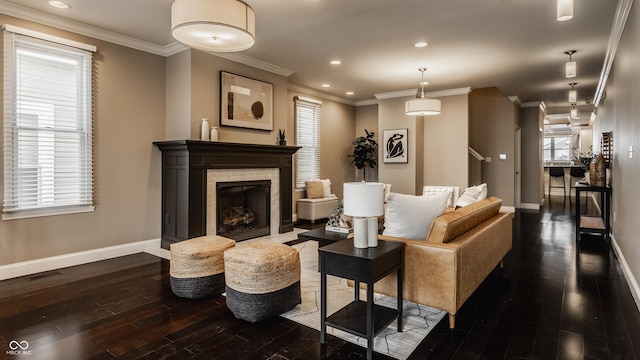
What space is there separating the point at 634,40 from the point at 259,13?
11.8 ft

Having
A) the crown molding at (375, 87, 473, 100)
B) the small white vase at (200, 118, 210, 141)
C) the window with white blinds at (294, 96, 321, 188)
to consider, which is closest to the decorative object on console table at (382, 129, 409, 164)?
the crown molding at (375, 87, 473, 100)

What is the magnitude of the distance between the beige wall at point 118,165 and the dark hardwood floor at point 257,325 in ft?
1.54

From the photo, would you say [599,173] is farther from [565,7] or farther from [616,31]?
[565,7]

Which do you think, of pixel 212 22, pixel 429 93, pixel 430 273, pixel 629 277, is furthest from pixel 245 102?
pixel 629 277

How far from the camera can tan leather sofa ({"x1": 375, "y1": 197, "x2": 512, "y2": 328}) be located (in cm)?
244

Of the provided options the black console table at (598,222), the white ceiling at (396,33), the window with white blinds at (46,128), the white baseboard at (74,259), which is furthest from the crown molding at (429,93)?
the window with white blinds at (46,128)

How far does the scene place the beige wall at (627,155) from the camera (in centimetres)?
314

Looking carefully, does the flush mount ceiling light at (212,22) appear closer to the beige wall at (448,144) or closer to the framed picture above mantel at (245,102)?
the framed picture above mantel at (245,102)

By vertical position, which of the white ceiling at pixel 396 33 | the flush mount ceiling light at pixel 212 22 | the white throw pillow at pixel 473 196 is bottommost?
the white throw pillow at pixel 473 196

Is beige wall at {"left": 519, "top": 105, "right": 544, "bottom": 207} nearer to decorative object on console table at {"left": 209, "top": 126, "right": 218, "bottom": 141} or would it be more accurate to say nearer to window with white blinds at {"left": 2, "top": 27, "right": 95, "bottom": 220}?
decorative object on console table at {"left": 209, "top": 126, "right": 218, "bottom": 141}

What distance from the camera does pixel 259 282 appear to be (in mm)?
2627

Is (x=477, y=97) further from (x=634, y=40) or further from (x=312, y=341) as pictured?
(x=312, y=341)

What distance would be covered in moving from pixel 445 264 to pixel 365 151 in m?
6.04

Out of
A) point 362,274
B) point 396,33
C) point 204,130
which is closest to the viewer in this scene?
point 362,274
